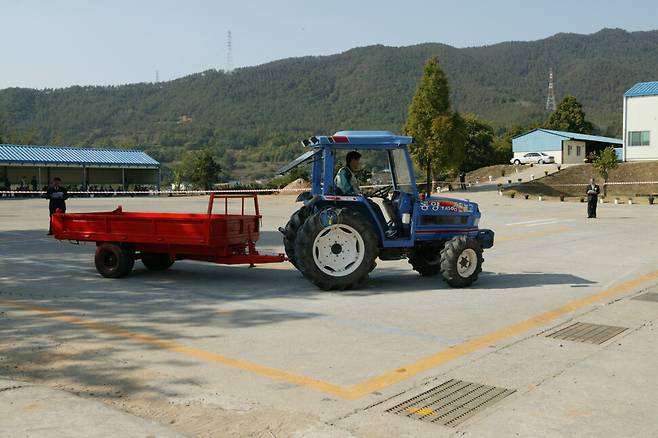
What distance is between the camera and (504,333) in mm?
7547

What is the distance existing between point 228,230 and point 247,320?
2.78m

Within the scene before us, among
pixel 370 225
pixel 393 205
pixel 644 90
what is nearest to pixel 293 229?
pixel 370 225

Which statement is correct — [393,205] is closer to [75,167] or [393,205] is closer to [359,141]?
[359,141]

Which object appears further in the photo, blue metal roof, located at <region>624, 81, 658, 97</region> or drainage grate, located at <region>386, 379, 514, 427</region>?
blue metal roof, located at <region>624, 81, 658, 97</region>

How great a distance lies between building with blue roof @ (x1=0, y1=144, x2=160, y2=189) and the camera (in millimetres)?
62812

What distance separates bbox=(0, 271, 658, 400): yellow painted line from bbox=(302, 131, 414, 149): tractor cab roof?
3.58m

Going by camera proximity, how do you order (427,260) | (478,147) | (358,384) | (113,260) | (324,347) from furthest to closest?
1. (478,147)
2. (427,260)
3. (113,260)
4. (324,347)
5. (358,384)

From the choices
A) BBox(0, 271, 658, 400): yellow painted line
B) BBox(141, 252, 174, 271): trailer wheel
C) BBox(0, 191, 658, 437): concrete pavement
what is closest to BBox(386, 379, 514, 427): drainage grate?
BBox(0, 191, 658, 437): concrete pavement

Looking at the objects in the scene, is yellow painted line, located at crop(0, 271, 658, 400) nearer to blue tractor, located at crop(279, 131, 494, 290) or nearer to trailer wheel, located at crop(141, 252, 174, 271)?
blue tractor, located at crop(279, 131, 494, 290)

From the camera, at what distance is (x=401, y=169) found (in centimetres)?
1085

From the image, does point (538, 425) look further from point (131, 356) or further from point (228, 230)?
point (228, 230)

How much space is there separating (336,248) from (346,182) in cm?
106

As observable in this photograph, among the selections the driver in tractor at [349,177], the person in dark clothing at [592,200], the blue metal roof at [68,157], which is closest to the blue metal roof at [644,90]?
the person in dark clothing at [592,200]

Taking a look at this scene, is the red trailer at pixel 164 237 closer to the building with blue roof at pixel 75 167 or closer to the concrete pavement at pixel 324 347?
the concrete pavement at pixel 324 347
